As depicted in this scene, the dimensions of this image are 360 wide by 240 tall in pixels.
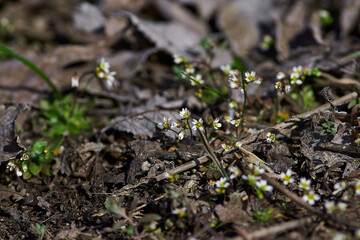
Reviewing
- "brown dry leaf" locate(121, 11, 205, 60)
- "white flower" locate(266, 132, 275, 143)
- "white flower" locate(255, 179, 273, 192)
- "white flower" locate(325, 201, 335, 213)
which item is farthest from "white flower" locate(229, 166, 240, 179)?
"brown dry leaf" locate(121, 11, 205, 60)

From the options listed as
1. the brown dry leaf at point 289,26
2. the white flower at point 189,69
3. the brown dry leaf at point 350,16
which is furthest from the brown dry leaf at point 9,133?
the brown dry leaf at point 350,16

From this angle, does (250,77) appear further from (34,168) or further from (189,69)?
(34,168)

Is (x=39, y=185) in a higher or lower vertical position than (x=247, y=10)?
lower

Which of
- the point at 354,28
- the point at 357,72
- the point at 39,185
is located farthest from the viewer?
the point at 354,28

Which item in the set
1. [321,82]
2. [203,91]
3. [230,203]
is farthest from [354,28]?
[230,203]

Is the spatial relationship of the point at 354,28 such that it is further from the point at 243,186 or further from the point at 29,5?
the point at 29,5

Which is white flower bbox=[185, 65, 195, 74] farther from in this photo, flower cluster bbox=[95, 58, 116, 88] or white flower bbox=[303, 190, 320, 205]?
white flower bbox=[303, 190, 320, 205]
